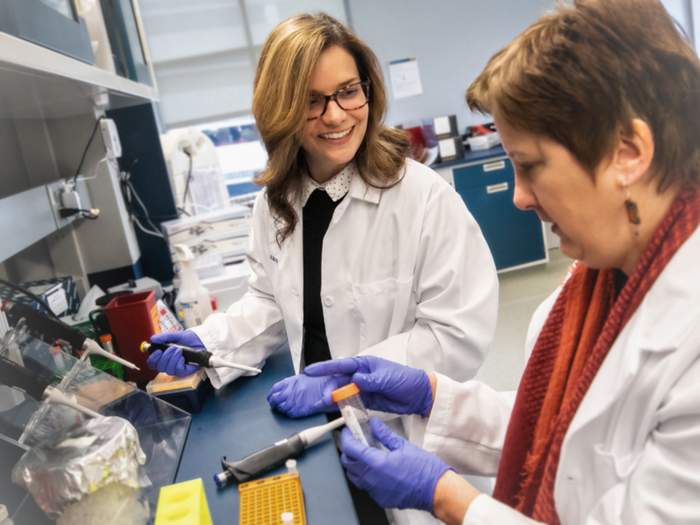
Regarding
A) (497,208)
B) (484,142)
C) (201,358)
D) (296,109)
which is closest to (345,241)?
(296,109)

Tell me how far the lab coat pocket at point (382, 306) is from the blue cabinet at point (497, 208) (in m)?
2.52

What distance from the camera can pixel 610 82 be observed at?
0.60 m

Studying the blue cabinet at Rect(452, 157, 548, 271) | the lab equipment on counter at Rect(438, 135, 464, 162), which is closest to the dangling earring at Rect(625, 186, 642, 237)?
the blue cabinet at Rect(452, 157, 548, 271)

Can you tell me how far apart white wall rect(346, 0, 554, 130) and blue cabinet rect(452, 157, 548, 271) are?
77cm

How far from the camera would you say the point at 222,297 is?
1915 mm

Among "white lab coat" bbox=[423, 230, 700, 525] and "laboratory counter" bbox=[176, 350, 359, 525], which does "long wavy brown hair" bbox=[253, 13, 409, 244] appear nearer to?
"laboratory counter" bbox=[176, 350, 359, 525]

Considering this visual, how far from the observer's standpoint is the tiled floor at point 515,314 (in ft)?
8.71

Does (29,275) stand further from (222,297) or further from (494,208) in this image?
(494,208)

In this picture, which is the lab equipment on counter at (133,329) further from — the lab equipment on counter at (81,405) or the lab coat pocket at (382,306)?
the lab coat pocket at (382,306)

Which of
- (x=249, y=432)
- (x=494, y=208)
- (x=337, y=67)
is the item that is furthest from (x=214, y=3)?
(x=249, y=432)

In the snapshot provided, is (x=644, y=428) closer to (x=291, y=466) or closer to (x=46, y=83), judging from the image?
(x=291, y=466)

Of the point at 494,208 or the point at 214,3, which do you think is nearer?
the point at 494,208

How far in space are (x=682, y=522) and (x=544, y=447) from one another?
0.71 ft

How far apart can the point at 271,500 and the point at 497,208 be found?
3.22m
